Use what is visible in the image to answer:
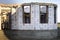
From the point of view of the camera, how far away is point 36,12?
1479 cm

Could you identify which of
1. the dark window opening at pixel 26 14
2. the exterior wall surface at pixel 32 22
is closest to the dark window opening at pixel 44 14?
the exterior wall surface at pixel 32 22

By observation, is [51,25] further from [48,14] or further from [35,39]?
[35,39]

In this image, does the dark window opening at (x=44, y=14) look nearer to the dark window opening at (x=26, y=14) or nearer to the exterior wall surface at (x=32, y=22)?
the exterior wall surface at (x=32, y=22)

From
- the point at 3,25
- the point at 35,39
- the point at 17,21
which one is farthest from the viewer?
the point at 3,25

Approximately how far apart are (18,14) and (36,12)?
59.8 inches

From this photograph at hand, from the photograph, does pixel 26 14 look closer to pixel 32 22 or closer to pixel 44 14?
pixel 32 22

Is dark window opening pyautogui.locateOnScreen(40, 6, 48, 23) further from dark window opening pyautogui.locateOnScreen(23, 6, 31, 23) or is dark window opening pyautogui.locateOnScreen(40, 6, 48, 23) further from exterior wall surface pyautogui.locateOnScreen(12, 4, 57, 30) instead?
dark window opening pyautogui.locateOnScreen(23, 6, 31, 23)

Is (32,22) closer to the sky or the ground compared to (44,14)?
closer to the ground

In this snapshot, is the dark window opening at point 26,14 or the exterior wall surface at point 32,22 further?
the dark window opening at point 26,14

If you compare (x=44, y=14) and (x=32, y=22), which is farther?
(x=44, y=14)

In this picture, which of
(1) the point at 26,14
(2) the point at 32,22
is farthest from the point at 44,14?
(1) the point at 26,14

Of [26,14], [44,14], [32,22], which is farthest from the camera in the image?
[44,14]

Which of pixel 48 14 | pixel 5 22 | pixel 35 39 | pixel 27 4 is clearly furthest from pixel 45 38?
pixel 5 22

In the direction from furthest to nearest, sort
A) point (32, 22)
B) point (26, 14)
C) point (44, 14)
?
point (44, 14) < point (26, 14) < point (32, 22)
